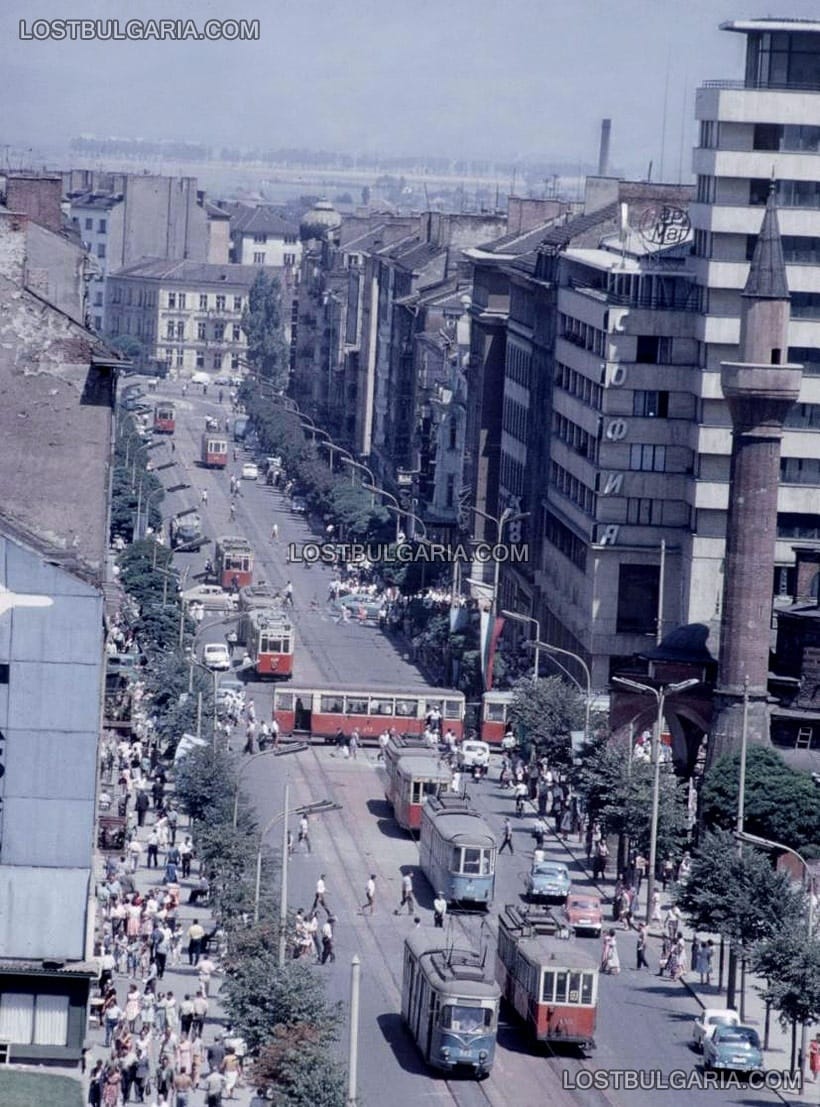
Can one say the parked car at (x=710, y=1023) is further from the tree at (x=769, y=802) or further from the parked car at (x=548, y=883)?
the tree at (x=769, y=802)

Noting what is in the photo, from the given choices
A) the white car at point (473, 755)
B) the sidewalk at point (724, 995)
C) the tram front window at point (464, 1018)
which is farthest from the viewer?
the white car at point (473, 755)

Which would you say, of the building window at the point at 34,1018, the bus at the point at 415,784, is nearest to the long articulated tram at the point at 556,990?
the building window at the point at 34,1018

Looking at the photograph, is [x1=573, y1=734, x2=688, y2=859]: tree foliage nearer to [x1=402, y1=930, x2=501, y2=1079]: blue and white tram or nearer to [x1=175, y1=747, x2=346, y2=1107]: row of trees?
[x1=175, y1=747, x2=346, y2=1107]: row of trees

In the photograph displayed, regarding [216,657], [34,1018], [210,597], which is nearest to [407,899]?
[34,1018]

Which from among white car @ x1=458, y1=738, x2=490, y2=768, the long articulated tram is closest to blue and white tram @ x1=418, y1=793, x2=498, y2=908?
the long articulated tram

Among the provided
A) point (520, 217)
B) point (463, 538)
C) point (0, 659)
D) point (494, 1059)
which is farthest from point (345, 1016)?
point (520, 217)
